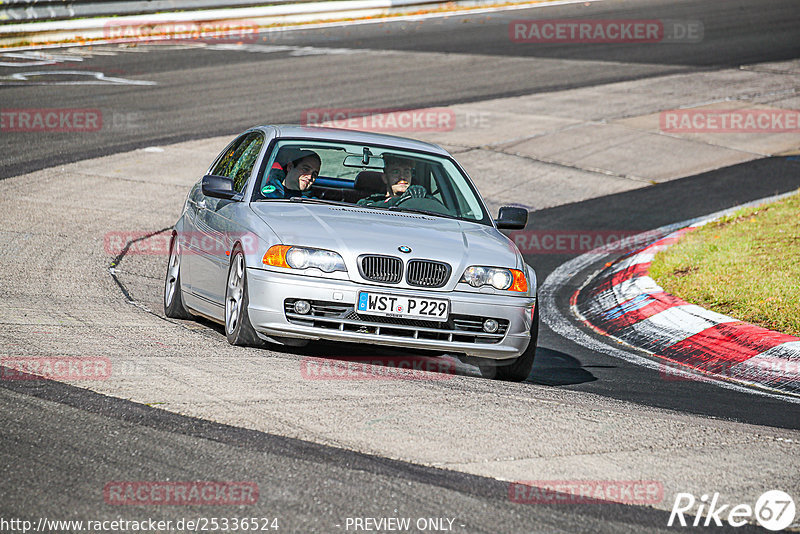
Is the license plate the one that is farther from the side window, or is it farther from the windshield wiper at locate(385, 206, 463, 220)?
the side window

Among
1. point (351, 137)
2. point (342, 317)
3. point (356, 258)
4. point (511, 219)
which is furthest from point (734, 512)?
point (351, 137)

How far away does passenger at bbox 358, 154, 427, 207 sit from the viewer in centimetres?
815

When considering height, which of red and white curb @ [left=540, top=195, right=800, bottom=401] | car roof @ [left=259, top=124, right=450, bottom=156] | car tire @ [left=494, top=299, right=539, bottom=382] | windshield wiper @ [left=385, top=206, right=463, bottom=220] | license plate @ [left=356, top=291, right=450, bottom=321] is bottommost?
red and white curb @ [left=540, top=195, right=800, bottom=401]

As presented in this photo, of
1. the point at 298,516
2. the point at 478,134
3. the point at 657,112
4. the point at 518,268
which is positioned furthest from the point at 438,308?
the point at 657,112

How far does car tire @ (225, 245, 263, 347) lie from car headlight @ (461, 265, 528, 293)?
4.45 feet

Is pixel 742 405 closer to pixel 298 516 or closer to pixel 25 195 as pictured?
pixel 298 516

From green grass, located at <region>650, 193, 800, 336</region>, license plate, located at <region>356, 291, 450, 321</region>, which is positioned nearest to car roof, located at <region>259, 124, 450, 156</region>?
license plate, located at <region>356, 291, 450, 321</region>

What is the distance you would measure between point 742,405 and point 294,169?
3479 millimetres

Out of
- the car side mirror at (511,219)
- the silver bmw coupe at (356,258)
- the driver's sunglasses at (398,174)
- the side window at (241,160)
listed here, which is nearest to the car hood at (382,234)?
the silver bmw coupe at (356,258)

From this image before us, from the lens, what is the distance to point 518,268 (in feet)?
23.6

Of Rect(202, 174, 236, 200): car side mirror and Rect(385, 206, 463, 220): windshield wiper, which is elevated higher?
Rect(202, 174, 236, 200): car side mirror

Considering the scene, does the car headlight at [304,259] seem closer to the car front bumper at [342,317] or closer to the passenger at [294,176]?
the car front bumper at [342,317]

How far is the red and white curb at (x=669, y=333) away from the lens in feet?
26.1

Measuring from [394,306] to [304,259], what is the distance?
63 centimetres
